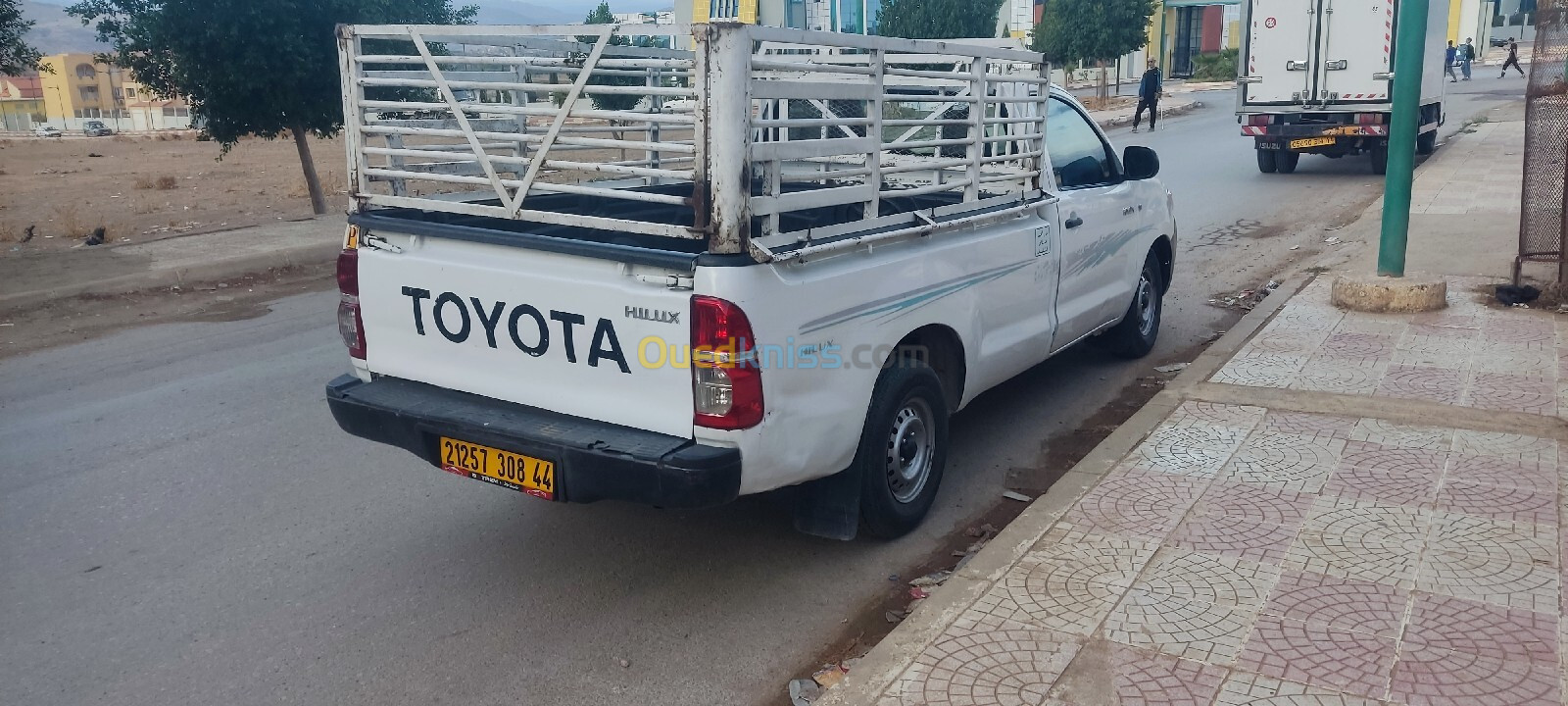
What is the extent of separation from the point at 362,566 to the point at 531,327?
1.29 metres

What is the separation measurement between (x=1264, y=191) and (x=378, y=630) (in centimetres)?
1445

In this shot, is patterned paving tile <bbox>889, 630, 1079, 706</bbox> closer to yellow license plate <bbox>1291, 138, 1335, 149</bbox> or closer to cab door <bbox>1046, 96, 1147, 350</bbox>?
cab door <bbox>1046, 96, 1147, 350</bbox>

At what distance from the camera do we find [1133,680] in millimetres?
3334

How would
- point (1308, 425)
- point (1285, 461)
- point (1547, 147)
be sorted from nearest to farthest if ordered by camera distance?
point (1285, 461) < point (1308, 425) < point (1547, 147)

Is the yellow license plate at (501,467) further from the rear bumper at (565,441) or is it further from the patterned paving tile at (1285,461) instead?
the patterned paving tile at (1285,461)

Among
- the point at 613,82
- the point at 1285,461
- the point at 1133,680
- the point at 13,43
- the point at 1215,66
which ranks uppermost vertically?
the point at 1215,66

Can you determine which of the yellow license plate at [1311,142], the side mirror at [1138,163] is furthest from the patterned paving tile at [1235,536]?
the yellow license plate at [1311,142]

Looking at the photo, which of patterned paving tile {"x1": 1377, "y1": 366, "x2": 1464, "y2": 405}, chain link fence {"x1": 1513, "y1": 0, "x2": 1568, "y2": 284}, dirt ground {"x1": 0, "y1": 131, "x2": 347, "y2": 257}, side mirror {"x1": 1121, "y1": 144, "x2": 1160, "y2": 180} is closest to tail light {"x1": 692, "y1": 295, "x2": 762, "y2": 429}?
side mirror {"x1": 1121, "y1": 144, "x2": 1160, "y2": 180}

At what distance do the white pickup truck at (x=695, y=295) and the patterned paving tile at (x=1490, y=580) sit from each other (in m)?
1.86

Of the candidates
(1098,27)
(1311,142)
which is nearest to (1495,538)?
(1311,142)

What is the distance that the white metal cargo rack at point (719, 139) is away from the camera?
3.67 metres

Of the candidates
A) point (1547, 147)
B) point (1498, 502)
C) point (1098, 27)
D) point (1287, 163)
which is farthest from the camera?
point (1098, 27)

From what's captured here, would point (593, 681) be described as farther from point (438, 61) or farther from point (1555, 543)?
point (1555, 543)

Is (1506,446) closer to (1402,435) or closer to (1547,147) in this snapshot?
(1402,435)
